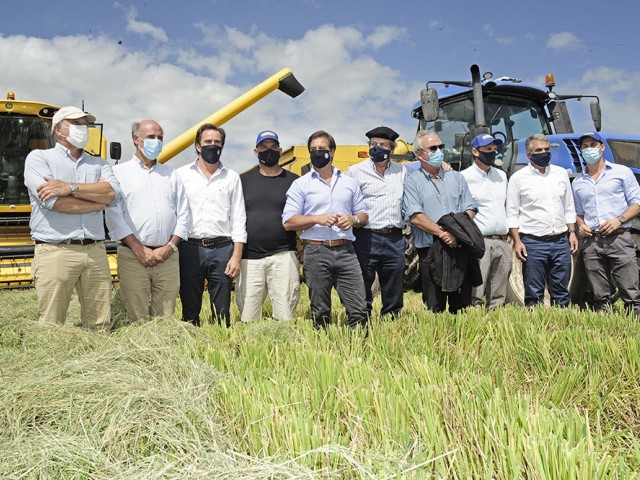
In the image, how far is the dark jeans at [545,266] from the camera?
188 inches

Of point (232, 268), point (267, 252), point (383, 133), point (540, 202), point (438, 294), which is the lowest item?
point (438, 294)

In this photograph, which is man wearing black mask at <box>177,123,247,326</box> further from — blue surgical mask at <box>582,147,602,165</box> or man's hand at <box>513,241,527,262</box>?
blue surgical mask at <box>582,147,602,165</box>

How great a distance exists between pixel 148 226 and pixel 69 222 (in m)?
0.52

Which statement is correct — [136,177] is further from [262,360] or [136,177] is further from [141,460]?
[141,460]

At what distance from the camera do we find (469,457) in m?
1.88

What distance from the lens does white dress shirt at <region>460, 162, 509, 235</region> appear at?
4750 mm

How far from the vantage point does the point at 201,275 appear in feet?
13.5

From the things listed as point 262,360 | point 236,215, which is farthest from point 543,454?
point 236,215

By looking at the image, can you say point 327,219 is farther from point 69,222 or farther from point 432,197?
point 69,222

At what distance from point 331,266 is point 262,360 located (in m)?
1.28

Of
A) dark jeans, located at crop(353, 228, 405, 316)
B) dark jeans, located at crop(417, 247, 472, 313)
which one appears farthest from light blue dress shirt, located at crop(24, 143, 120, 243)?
dark jeans, located at crop(417, 247, 472, 313)

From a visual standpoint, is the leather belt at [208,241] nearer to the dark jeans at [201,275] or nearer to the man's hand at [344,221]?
the dark jeans at [201,275]

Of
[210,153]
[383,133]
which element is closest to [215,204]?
[210,153]

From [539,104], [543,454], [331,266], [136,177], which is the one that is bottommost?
[543,454]
